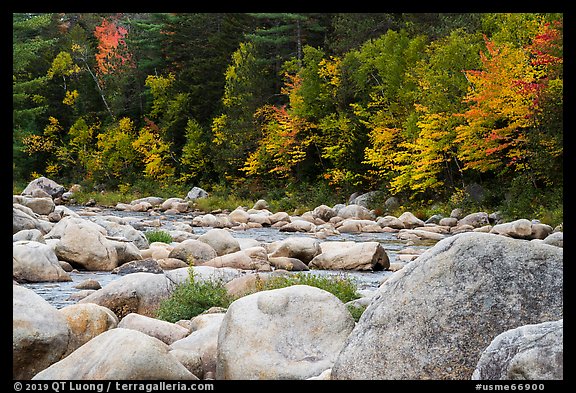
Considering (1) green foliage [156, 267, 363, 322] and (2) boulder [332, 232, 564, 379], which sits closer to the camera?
(2) boulder [332, 232, 564, 379]

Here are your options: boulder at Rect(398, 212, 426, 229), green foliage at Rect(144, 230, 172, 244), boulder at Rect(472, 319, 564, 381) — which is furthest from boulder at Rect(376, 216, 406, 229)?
boulder at Rect(472, 319, 564, 381)

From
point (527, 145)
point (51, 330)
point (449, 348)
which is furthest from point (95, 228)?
point (527, 145)

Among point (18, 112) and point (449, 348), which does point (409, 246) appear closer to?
point (449, 348)

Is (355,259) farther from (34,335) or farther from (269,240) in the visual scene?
(34,335)

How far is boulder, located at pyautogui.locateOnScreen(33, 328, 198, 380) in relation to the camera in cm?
488

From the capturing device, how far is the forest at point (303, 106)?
2175 centimetres

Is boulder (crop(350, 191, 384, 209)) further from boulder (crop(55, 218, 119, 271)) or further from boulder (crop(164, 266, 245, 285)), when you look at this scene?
boulder (crop(164, 266, 245, 285))

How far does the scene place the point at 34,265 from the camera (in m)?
10.8

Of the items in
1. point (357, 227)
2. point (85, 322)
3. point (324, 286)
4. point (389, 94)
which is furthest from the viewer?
point (389, 94)

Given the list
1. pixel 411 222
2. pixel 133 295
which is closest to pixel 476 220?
pixel 411 222

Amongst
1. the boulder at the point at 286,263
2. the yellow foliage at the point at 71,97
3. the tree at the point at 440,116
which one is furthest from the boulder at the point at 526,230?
the yellow foliage at the point at 71,97

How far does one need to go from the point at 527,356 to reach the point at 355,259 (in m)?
9.42

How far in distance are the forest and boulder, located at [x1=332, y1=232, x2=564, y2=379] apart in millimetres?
14923
